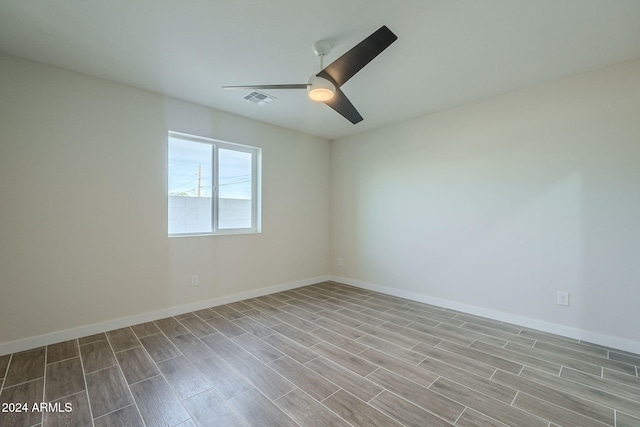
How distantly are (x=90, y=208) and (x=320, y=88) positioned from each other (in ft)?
8.03

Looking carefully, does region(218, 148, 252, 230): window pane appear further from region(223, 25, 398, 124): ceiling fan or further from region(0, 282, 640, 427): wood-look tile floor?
region(223, 25, 398, 124): ceiling fan

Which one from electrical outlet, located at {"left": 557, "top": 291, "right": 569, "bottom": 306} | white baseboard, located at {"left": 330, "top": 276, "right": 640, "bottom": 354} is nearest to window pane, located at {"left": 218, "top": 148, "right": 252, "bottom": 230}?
white baseboard, located at {"left": 330, "top": 276, "right": 640, "bottom": 354}

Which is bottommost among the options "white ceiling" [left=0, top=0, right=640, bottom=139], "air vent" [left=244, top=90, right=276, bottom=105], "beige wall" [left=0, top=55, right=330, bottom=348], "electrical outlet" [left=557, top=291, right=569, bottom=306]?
"electrical outlet" [left=557, top=291, right=569, bottom=306]

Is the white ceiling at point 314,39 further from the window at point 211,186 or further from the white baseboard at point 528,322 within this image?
the white baseboard at point 528,322

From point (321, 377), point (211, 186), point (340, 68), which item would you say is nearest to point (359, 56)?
point (340, 68)

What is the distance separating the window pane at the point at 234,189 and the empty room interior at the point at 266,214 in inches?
1.2

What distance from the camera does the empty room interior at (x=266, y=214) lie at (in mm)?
1788

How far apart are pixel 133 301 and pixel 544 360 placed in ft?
12.6

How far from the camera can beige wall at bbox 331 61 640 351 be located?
242 centimetres

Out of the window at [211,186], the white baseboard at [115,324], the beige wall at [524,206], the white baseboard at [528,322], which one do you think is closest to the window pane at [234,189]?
the window at [211,186]

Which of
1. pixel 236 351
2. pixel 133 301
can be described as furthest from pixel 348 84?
pixel 133 301

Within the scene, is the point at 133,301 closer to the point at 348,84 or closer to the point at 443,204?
the point at 348,84

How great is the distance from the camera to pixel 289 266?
432 centimetres

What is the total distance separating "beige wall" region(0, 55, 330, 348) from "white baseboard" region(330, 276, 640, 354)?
7.63 ft
